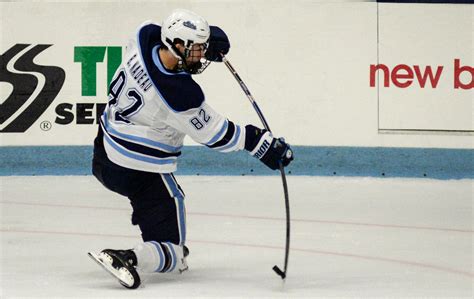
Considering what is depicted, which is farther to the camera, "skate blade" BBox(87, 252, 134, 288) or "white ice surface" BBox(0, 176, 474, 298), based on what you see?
"white ice surface" BBox(0, 176, 474, 298)

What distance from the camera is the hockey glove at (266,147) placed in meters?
4.06

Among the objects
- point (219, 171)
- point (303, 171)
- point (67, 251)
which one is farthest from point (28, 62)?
point (67, 251)

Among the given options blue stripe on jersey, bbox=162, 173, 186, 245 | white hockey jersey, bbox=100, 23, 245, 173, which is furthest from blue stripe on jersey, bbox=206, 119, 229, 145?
blue stripe on jersey, bbox=162, 173, 186, 245

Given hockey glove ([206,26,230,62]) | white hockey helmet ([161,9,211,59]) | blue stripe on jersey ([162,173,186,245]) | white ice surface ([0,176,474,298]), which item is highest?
white hockey helmet ([161,9,211,59])

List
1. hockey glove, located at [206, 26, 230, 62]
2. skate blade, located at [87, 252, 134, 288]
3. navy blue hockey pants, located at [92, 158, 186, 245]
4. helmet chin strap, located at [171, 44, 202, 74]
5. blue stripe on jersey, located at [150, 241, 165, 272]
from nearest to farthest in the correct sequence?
1. skate blade, located at [87, 252, 134, 288]
2. helmet chin strap, located at [171, 44, 202, 74]
3. blue stripe on jersey, located at [150, 241, 165, 272]
4. navy blue hockey pants, located at [92, 158, 186, 245]
5. hockey glove, located at [206, 26, 230, 62]

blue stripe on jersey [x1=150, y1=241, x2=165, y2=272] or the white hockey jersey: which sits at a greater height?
the white hockey jersey

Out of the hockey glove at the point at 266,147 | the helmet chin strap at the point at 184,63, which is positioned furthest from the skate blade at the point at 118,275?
the helmet chin strap at the point at 184,63

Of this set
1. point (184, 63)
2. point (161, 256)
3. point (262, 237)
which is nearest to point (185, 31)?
point (184, 63)

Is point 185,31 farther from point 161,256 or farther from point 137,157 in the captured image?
point 161,256

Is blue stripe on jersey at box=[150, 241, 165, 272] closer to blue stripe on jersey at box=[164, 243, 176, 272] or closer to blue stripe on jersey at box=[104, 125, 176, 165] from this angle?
blue stripe on jersey at box=[164, 243, 176, 272]

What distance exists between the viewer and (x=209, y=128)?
13.2 ft

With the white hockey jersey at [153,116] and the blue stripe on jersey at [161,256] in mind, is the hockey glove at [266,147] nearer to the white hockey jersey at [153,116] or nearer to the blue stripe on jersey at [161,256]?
the white hockey jersey at [153,116]

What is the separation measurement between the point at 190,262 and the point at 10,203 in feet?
6.26

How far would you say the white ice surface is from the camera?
4.14 meters
